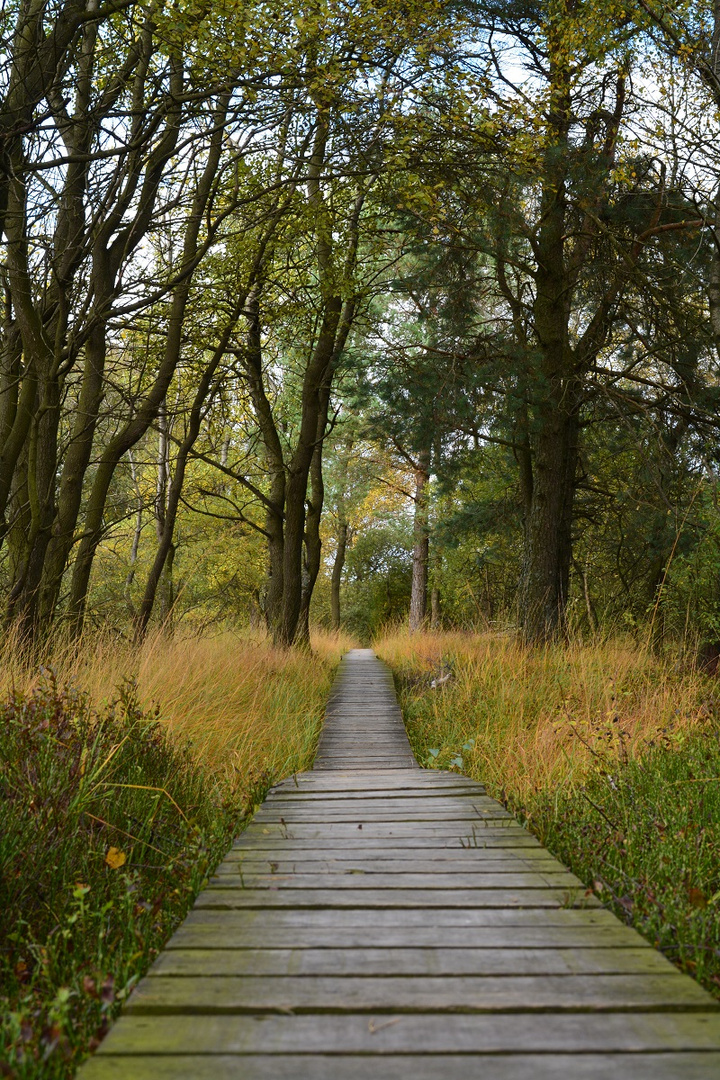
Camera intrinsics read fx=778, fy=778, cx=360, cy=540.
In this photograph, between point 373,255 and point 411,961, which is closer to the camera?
point 411,961

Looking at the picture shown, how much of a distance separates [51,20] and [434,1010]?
6275 mm

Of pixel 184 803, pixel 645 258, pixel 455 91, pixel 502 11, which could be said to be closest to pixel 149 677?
pixel 184 803

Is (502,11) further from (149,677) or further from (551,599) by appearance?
(149,677)

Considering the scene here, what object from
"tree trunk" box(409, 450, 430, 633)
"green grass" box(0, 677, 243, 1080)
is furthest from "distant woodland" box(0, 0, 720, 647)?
"tree trunk" box(409, 450, 430, 633)

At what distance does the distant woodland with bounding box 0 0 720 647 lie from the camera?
19.4 ft

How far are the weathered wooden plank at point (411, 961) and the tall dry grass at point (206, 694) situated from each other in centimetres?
237

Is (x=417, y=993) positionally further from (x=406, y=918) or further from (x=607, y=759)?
(x=607, y=759)

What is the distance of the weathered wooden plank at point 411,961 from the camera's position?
2.02 meters

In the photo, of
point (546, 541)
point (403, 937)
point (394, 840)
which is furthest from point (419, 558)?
point (403, 937)

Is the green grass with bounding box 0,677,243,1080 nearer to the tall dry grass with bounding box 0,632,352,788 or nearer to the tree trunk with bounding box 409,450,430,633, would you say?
the tall dry grass with bounding box 0,632,352,788

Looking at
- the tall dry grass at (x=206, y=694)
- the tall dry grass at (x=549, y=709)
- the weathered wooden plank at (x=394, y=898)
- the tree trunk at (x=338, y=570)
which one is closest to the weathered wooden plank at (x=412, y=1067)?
the weathered wooden plank at (x=394, y=898)

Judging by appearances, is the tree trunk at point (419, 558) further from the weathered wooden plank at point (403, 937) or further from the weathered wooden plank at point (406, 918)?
the weathered wooden plank at point (403, 937)

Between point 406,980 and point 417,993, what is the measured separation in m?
0.09

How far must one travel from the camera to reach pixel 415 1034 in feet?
5.55
